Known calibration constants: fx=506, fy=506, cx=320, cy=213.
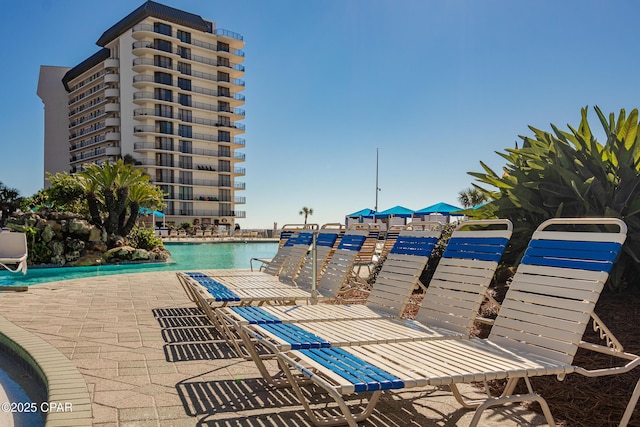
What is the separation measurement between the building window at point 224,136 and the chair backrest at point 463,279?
60.0m

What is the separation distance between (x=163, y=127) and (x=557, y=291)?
190 ft

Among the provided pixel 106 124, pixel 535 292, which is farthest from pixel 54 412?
pixel 106 124

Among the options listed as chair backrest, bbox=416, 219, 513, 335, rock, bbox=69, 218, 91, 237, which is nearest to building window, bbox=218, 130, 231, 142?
rock, bbox=69, 218, 91, 237

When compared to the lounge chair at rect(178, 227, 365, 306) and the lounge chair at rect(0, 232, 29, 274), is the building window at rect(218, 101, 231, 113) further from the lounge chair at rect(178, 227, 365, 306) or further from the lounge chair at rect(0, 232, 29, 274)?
the lounge chair at rect(178, 227, 365, 306)

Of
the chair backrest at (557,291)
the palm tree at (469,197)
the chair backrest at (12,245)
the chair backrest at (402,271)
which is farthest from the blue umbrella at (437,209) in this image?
the chair backrest at (557,291)

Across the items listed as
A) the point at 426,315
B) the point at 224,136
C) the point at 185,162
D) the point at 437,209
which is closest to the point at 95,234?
the point at 437,209

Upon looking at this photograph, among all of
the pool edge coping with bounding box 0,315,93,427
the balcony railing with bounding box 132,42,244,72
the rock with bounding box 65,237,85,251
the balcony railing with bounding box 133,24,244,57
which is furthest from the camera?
the balcony railing with bounding box 132,42,244,72

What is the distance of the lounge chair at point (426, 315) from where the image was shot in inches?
125

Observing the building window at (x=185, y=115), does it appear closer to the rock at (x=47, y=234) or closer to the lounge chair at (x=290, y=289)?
the rock at (x=47, y=234)

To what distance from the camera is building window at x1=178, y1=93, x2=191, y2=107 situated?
5809 cm

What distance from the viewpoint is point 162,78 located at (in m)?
56.5

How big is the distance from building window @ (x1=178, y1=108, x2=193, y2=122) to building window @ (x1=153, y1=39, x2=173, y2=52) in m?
6.74

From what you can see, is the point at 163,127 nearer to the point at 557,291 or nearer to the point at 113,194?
the point at 113,194

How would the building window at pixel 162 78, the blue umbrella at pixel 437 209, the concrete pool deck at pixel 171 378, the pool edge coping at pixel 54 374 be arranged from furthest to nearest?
the building window at pixel 162 78 < the blue umbrella at pixel 437 209 < the concrete pool deck at pixel 171 378 < the pool edge coping at pixel 54 374
